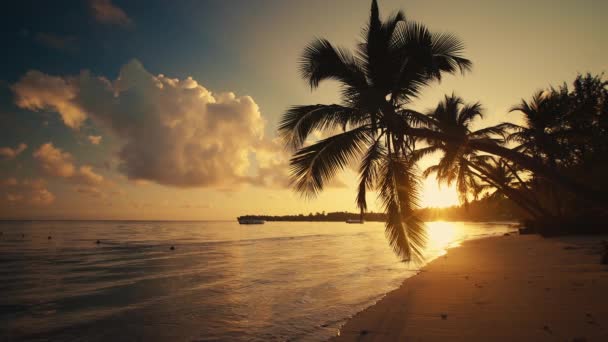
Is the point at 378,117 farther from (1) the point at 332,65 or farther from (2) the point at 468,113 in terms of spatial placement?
(2) the point at 468,113

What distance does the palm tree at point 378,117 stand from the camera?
24.2 feet

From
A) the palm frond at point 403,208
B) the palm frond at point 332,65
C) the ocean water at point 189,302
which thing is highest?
the palm frond at point 332,65

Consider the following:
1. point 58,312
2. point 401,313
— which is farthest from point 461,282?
point 58,312

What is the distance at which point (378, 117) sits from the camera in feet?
22.5

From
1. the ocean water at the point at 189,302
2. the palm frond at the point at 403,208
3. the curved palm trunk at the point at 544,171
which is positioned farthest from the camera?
the palm frond at the point at 403,208

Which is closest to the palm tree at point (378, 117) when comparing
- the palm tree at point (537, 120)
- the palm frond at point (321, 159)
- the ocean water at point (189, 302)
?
the palm frond at point (321, 159)

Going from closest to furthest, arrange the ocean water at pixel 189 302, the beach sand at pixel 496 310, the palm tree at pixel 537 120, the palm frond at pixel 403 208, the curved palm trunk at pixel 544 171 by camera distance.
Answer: the beach sand at pixel 496 310 → the curved palm trunk at pixel 544 171 → the ocean water at pixel 189 302 → the palm frond at pixel 403 208 → the palm tree at pixel 537 120

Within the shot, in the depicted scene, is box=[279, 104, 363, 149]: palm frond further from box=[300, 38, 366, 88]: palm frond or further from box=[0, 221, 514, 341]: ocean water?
box=[0, 221, 514, 341]: ocean water

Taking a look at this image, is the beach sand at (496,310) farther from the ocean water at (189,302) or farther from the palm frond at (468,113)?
the palm frond at (468,113)

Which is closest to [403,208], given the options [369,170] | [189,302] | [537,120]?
[369,170]

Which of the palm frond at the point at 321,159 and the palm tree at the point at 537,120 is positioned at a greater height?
the palm tree at the point at 537,120

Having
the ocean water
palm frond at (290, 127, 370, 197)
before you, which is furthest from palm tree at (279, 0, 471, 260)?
the ocean water

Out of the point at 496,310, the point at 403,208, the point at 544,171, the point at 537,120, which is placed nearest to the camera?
the point at 496,310

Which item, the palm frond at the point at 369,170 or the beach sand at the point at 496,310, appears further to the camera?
the palm frond at the point at 369,170
